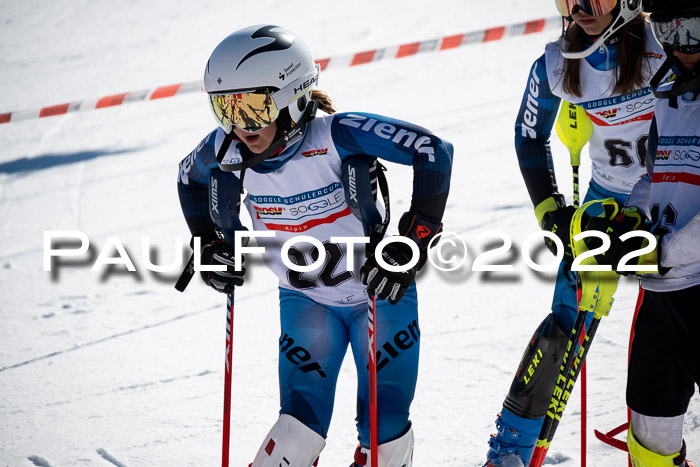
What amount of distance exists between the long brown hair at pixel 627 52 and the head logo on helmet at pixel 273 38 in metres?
1.30

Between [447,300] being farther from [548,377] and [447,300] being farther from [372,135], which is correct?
[372,135]

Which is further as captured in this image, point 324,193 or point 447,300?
point 447,300

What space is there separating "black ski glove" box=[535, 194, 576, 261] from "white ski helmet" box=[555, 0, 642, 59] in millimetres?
687

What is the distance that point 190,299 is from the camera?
7043 mm

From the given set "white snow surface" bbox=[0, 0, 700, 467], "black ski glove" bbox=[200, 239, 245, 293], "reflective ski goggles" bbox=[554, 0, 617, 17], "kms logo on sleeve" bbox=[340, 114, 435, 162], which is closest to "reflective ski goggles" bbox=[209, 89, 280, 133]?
"kms logo on sleeve" bbox=[340, 114, 435, 162]

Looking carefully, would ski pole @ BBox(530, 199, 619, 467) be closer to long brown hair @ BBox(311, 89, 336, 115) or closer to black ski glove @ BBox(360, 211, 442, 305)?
black ski glove @ BBox(360, 211, 442, 305)

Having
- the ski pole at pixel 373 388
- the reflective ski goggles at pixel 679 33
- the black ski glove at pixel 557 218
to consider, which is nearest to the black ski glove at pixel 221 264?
the ski pole at pixel 373 388

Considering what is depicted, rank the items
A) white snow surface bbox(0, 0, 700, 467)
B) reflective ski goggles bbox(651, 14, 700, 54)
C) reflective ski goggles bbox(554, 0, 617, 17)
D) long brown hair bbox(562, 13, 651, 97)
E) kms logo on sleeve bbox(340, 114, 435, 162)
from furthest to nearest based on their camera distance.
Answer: white snow surface bbox(0, 0, 700, 467), long brown hair bbox(562, 13, 651, 97), reflective ski goggles bbox(554, 0, 617, 17), kms logo on sleeve bbox(340, 114, 435, 162), reflective ski goggles bbox(651, 14, 700, 54)

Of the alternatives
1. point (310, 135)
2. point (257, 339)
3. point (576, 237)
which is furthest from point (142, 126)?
point (576, 237)

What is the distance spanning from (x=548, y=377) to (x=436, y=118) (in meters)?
7.16

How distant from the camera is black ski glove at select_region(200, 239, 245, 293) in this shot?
401 centimetres

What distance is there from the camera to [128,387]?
5738 mm

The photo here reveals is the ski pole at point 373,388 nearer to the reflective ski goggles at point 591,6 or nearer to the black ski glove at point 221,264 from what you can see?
the black ski glove at point 221,264

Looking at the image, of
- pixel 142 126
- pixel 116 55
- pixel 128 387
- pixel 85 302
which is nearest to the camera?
pixel 128 387
